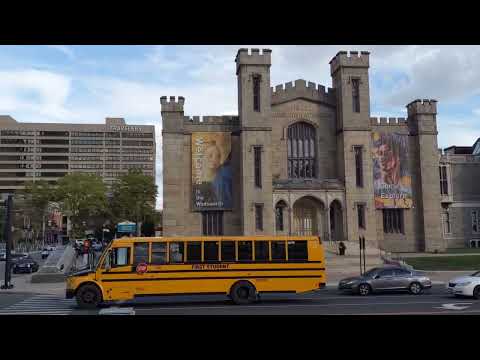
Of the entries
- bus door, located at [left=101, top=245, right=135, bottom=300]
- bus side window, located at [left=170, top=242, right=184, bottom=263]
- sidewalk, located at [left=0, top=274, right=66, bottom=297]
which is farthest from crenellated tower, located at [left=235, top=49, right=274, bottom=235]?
bus door, located at [left=101, top=245, right=135, bottom=300]

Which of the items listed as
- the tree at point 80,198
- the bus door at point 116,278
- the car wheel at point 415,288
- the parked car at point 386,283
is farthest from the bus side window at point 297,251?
the tree at point 80,198

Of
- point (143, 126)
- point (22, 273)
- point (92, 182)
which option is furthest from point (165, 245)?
point (143, 126)

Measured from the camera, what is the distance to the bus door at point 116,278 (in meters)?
19.1

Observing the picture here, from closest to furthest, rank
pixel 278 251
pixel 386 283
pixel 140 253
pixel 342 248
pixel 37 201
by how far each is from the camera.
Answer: pixel 140 253 < pixel 278 251 < pixel 386 283 < pixel 342 248 < pixel 37 201

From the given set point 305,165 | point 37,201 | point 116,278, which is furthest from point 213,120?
point 37,201

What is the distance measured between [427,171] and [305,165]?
11440 mm

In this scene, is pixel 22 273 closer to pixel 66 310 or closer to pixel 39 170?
pixel 66 310

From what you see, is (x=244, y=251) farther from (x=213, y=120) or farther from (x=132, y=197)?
(x=132, y=197)

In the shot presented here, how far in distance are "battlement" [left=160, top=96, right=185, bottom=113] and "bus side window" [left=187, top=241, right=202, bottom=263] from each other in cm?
2692

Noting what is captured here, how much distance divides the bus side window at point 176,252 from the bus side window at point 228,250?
1640 mm

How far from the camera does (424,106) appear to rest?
47.7 meters

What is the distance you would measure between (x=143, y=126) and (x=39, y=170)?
33927 millimetres

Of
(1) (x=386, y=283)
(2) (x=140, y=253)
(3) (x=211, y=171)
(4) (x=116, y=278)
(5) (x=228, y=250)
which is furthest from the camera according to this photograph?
(3) (x=211, y=171)
